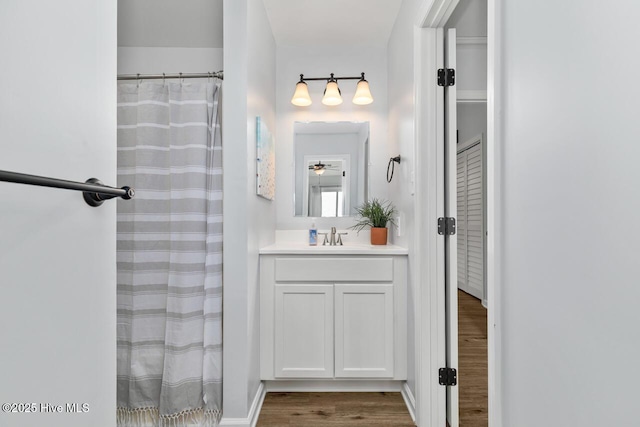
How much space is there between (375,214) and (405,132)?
2.38 feet

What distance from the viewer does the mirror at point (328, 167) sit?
3.18 meters

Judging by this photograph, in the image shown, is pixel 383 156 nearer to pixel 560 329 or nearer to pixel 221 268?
pixel 221 268

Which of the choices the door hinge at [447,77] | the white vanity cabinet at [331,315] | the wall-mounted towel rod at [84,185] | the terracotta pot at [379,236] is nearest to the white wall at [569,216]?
the wall-mounted towel rod at [84,185]

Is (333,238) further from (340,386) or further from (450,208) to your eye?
(450,208)

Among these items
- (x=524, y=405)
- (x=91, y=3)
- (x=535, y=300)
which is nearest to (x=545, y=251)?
(x=535, y=300)

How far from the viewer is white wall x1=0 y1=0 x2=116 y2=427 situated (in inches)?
19.6

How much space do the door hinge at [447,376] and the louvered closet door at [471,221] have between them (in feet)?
9.02

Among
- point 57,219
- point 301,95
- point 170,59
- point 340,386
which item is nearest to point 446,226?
point 340,386

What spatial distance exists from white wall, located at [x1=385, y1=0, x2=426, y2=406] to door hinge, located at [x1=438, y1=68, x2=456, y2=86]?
15cm

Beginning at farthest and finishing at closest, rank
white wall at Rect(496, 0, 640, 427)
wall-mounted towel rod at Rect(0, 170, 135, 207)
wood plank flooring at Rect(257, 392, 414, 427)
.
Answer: wood plank flooring at Rect(257, 392, 414, 427)
white wall at Rect(496, 0, 640, 427)
wall-mounted towel rod at Rect(0, 170, 135, 207)

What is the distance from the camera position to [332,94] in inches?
119

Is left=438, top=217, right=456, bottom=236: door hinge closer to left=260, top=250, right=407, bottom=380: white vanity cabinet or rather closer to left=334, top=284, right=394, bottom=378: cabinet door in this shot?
left=260, top=250, right=407, bottom=380: white vanity cabinet

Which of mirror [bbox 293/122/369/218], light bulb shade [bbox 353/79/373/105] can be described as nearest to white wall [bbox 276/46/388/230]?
mirror [bbox 293/122/369/218]

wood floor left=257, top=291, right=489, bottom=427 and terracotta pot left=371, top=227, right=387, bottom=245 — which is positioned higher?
terracotta pot left=371, top=227, right=387, bottom=245
